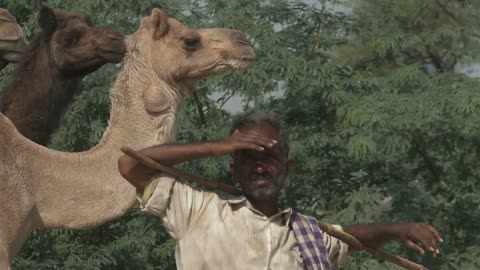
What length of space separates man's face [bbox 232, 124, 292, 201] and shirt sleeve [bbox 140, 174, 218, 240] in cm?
11

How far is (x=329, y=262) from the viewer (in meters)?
3.45

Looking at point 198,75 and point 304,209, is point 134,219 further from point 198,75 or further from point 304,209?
point 198,75

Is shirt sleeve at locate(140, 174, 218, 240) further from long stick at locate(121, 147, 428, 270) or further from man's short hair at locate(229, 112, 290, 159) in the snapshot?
man's short hair at locate(229, 112, 290, 159)

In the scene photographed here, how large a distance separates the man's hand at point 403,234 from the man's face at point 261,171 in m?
0.33

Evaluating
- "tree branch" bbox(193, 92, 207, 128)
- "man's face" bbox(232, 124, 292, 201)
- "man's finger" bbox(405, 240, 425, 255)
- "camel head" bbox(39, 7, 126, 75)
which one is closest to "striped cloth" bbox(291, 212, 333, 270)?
"man's face" bbox(232, 124, 292, 201)

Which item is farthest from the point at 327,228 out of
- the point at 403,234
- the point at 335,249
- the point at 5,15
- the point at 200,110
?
the point at 200,110

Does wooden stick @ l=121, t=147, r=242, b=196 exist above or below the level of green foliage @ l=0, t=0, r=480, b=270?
above

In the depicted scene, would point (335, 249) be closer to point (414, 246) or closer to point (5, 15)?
point (414, 246)

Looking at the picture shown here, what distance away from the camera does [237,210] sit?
11.1ft

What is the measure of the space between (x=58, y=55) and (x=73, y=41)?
12cm

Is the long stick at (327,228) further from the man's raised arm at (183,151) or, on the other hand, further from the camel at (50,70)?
the camel at (50,70)

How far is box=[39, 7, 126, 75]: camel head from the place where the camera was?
276 inches

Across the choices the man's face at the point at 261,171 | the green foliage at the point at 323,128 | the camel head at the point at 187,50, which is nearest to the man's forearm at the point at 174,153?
the man's face at the point at 261,171

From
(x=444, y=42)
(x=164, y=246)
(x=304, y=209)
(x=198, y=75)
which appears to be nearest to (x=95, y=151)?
(x=198, y=75)
